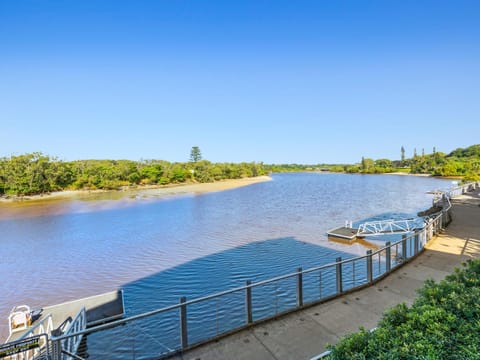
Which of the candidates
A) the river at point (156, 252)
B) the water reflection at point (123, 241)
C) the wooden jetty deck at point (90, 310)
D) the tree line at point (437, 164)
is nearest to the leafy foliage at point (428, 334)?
the wooden jetty deck at point (90, 310)

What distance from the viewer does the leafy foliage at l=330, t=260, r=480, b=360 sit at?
2295mm

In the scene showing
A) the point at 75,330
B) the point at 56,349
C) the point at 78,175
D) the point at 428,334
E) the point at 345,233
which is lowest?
the point at 345,233

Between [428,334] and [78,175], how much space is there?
231 feet

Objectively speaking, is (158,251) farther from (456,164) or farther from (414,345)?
(456,164)

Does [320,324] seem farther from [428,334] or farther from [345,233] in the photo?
[345,233]

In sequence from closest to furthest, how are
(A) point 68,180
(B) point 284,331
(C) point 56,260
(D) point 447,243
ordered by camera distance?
1. (B) point 284,331
2. (D) point 447,243
3. (C) point 56,260
4. (A) point 68,180

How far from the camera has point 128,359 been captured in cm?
649

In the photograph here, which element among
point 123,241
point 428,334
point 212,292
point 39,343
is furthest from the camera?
point 123,241

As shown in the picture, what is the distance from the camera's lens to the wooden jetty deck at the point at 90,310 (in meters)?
7.96

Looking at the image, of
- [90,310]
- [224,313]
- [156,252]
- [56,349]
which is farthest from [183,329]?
[156,252]

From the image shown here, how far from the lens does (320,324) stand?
5070mm

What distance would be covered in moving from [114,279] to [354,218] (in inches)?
793

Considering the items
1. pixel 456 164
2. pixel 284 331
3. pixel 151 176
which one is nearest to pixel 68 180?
pixel 151 176

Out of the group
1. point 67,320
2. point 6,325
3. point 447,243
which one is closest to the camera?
point 67,320
